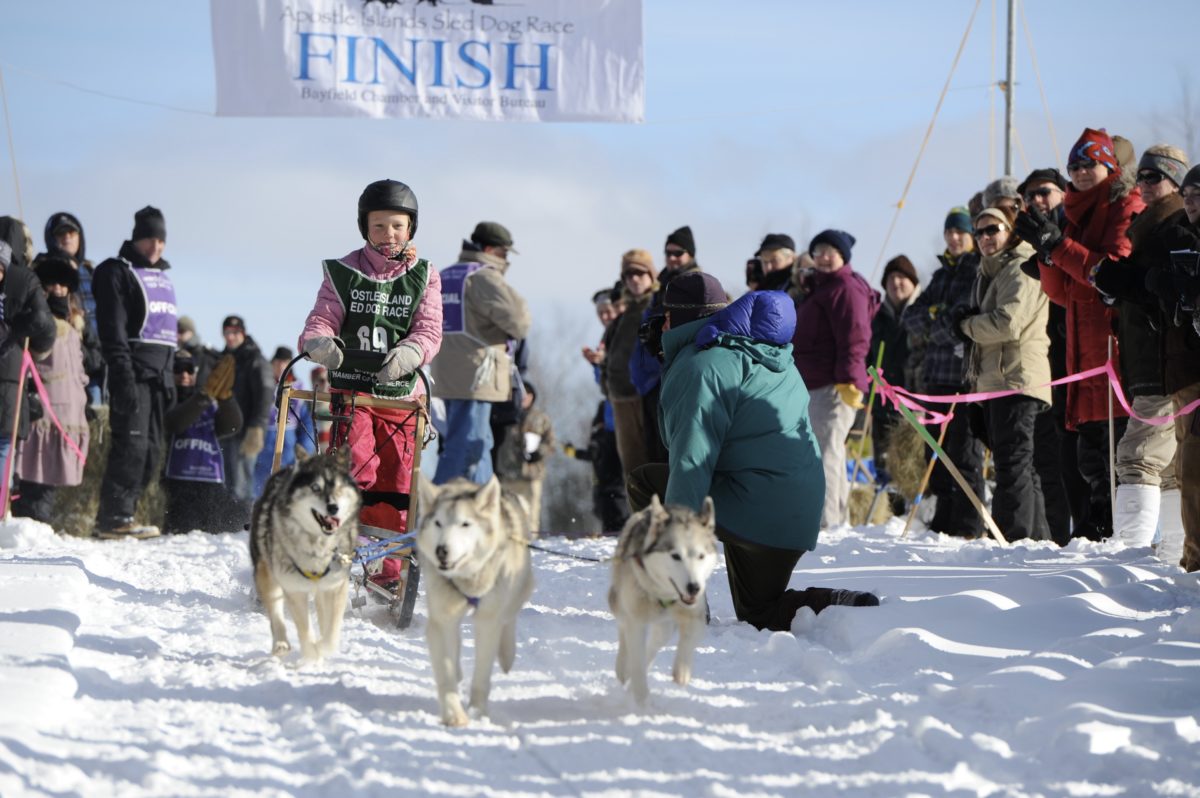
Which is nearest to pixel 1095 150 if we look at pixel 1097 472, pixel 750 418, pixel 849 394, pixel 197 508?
pixel 1097 472

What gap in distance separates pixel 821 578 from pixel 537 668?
87.7 inches

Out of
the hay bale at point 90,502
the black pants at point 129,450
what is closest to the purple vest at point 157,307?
the black pants at point 129,450

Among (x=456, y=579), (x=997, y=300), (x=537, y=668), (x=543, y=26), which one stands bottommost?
(x=537, y=668)

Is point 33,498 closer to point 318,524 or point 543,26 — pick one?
point 543,26

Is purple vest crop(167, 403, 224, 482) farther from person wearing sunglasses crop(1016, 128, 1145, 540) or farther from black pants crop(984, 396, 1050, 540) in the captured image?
person wearing sunglasses crop(1016, 128, 1145, 540)

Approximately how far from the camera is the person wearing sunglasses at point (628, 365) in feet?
30.7

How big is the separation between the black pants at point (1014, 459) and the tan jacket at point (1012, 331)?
0.10 metres

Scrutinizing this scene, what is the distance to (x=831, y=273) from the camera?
29.0 feet

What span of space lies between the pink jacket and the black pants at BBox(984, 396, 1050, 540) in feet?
11.1

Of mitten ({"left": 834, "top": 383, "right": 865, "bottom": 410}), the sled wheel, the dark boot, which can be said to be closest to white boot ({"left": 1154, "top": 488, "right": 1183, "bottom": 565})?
the dark boot

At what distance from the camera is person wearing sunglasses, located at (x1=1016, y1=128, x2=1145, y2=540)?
6.58 m

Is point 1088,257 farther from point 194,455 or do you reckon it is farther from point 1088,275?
point 194,455

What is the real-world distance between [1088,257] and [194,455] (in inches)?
287

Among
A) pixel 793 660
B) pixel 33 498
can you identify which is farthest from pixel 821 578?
pixel 33 498
